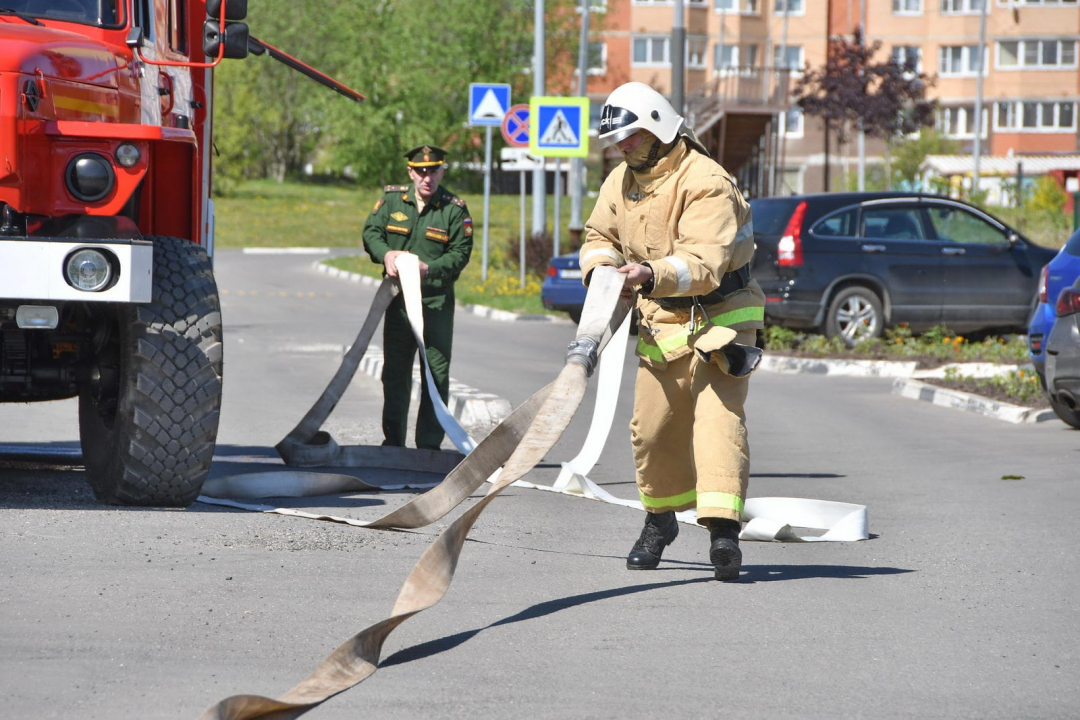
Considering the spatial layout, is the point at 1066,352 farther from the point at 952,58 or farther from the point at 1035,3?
the point at 952,58

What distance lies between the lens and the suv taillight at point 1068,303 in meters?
11.0

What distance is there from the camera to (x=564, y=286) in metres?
21.5

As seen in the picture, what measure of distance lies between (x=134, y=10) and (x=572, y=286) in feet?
44.2

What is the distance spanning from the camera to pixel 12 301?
22.2 feet

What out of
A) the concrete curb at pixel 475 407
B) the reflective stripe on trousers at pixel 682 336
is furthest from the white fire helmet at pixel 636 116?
the concrete curb at pixel 475 407

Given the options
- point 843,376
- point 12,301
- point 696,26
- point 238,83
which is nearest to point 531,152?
point 843,376

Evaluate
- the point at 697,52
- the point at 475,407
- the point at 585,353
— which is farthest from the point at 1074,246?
the point at 697,52

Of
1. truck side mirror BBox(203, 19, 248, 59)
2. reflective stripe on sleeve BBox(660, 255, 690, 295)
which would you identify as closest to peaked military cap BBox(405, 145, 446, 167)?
truck side mirror BBox(203, 19, 248, 59)

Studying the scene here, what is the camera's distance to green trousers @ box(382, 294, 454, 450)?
31.4ft

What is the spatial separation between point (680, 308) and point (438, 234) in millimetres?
3572

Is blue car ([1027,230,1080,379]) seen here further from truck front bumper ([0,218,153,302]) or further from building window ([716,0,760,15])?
building window ([716,0,760,15])

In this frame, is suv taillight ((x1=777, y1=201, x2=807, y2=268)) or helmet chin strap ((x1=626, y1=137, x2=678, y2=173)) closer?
helmet chin strap ((x1=626, y1=137, x2=678, y2=173))

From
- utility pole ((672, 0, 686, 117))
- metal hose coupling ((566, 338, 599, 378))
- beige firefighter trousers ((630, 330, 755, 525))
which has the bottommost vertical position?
beige firefighter trousers ((630, 330, 755, 525))

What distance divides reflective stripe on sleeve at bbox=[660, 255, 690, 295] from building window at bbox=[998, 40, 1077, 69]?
256 ft
